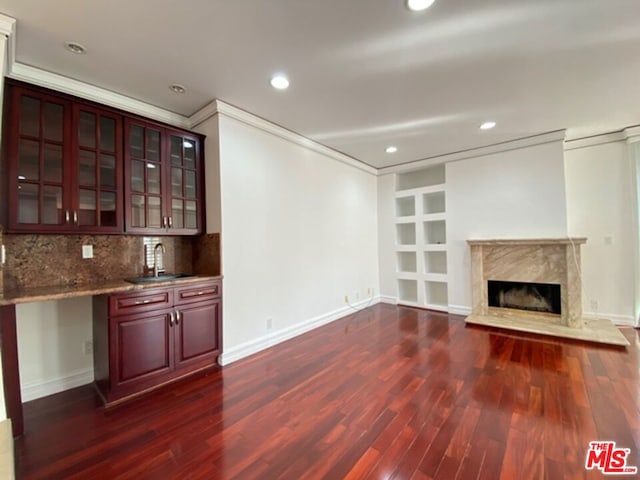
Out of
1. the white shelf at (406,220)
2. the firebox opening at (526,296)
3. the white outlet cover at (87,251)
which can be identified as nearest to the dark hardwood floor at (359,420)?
the firebox opening at (526,296)

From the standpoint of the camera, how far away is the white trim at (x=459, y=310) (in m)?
4.55

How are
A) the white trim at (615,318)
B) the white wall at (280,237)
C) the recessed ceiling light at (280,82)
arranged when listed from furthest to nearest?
the white trim at (615,318) < the white wall at (280,237) < the recessed ceiling light at (280,82)

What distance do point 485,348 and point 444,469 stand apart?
2076 millimetres

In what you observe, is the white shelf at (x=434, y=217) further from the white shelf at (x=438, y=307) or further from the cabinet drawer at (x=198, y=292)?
the cabinet drawer at (x=198, y=292)

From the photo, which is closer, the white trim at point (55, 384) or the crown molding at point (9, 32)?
the crown molding at point (9, 32)

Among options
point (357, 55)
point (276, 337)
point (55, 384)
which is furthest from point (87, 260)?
point (357, 55)

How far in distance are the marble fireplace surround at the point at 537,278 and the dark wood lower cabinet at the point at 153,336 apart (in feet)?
12.1

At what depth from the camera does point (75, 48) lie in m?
2.08

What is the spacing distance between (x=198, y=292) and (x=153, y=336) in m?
0.52

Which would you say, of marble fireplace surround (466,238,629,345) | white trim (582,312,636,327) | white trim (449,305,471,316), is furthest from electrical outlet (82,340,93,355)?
white trim (582,312,636,327)

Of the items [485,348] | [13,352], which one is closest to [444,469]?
[485,348]

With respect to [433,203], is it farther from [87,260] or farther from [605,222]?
[87,260]

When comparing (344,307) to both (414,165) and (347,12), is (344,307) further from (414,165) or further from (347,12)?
(347,12)

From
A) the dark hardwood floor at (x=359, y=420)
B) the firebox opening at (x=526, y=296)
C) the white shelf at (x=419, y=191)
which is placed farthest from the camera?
the white shelf at (x=419, y=191)
